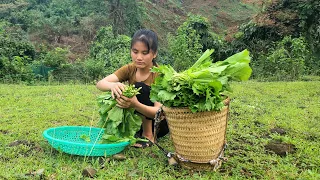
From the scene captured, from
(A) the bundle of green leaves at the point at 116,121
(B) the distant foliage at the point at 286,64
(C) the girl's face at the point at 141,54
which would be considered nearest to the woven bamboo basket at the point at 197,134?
(A) the bundle of green leaves at the point at 116,121

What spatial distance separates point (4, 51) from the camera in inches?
359

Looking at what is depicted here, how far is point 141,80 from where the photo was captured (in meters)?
2.91

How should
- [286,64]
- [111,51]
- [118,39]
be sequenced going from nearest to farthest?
[286,64]
[111,51]
[118,39]

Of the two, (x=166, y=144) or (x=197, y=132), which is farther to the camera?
(x=166, y=144)

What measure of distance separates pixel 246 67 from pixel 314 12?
7.86 meters

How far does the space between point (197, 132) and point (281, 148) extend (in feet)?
3.17

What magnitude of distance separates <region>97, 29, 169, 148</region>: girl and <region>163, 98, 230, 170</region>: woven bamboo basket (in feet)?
1.14

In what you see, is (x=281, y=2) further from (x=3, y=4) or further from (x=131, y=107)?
(x=3, y=4)

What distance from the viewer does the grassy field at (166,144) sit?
2301mm

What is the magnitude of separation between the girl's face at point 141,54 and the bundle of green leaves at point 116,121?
0.29 metres

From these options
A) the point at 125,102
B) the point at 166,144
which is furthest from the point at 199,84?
the point at 166,144

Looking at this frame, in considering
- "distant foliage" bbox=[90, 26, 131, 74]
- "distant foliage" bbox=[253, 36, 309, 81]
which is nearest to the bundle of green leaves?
"distant foliage" bbox=[253, 36, 309, 81]

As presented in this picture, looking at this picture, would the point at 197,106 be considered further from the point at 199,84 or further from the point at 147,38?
the point at 147,38

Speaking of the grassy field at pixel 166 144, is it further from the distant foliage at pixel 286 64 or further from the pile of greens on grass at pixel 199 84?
the distant foliage at pixel 286 64
